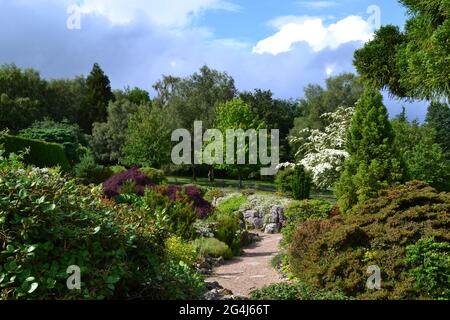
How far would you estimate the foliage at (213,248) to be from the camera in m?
11.0

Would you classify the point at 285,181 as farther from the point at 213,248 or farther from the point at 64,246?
the point at 64,246

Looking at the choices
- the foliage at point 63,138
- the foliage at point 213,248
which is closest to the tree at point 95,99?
the foliage at point 63,138

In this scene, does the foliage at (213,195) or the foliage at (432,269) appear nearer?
the foliage at (432,269)

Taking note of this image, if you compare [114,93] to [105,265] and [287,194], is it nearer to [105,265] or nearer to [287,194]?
[287,194]

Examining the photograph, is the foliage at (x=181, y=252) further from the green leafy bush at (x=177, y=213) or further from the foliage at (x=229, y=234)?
the foliage at (x=229, y=234)

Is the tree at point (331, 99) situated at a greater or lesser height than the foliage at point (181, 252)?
greater

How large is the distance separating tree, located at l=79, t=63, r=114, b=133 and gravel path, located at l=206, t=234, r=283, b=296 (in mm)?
35278

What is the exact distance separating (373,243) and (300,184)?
1431cm

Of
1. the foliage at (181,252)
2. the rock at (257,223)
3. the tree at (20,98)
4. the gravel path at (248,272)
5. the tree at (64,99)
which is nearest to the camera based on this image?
the gravel path at (248,272)

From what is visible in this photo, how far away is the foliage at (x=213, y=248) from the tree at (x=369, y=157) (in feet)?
9.67

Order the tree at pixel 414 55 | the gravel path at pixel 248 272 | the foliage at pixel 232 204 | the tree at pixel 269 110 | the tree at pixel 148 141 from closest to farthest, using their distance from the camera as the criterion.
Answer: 1. the gravel path at pixel 248 272
2. the tree at pixel 414 55
3. the foliage at pixel 232 204
4. the tree at pixel 148 141
5. the tree at pixel 269 110

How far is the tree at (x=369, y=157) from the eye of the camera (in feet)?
39.5

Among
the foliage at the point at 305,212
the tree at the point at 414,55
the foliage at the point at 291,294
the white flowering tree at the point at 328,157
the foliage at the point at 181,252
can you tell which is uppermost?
the tree at the point at 414,55
